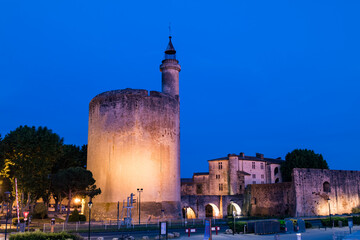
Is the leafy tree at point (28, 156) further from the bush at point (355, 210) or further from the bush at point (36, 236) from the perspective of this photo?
the bush at point (355, 210)

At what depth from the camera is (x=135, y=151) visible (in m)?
40.8

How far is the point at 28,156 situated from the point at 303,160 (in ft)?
171

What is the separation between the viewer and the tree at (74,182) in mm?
37656

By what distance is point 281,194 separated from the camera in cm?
Result: 5028

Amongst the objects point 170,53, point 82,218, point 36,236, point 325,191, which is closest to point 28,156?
point 82,218

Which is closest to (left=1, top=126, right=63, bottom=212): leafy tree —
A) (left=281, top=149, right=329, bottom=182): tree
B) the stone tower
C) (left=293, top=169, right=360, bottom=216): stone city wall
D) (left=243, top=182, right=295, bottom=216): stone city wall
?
the stone tower

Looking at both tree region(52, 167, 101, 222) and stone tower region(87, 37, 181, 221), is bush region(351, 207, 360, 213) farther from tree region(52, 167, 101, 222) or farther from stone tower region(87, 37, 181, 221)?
tree region(52, 167, 101, 222)

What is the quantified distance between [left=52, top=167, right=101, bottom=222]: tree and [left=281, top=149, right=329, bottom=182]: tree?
4413 centimetres

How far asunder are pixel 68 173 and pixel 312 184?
32.8m

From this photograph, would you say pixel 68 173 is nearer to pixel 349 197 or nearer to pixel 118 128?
pixel 118 128

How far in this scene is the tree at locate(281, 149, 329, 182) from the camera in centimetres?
6962

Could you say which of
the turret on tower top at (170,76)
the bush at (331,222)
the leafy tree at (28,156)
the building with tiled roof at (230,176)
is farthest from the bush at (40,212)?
the building with tiled roof at (230,176)

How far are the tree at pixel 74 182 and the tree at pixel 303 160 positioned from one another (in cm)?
4413

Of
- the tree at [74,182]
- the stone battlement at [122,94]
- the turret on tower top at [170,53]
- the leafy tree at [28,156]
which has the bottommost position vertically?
the tree at [74,182]
